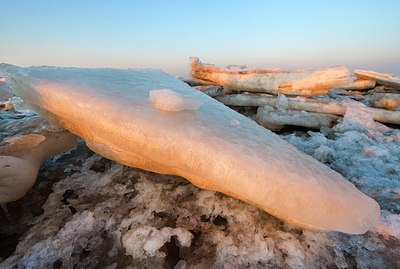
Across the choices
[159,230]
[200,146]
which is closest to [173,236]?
[159,230]

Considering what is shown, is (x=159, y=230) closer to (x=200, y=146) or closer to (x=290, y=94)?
(x=200, y=146)

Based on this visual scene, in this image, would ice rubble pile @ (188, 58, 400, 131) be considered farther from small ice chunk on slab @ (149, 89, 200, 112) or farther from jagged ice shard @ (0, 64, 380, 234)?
small ice chunk on slab @ (149, 89, 200, 112)

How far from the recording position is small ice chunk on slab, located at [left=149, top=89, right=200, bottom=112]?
145 centimetres

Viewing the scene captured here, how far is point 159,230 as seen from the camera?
4.12 feet

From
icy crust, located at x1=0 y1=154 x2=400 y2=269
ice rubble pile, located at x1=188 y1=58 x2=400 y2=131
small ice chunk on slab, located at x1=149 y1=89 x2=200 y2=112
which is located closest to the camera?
icy crust, located at x1=0 y1=154 x2=400 y2=269

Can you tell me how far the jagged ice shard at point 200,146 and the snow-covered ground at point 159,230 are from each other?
13 cm

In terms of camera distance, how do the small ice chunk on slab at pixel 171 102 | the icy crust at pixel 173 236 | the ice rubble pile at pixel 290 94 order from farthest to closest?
1. the ice rubble pile at pixel 290 94
2. the small ice chunk on slab at pixel 171 102
3. the icy crust at pixel 173 236

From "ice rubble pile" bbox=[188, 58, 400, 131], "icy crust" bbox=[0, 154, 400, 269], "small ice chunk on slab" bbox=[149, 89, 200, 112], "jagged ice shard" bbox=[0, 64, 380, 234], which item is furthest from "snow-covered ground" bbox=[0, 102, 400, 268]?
"ice rubble pile" bbox=[188, 58, 400, 131]

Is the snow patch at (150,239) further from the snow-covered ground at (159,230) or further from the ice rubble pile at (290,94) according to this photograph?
the ice rubble pile at (290,94)

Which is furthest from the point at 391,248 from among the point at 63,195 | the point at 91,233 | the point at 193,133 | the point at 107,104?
the point at 63,195

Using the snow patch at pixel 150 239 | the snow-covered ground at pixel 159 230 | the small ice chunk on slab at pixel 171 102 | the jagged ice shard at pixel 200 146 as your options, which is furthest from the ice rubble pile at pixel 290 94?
the snow patch at pixel 150 239

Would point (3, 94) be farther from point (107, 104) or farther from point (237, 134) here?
point (237, 134)

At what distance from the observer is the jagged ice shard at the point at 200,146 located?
1.11m

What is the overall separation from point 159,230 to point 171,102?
0.66 m
